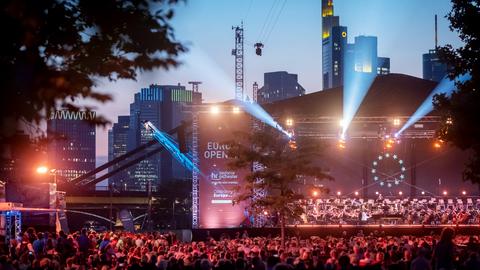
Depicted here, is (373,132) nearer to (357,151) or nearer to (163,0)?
(357,151)

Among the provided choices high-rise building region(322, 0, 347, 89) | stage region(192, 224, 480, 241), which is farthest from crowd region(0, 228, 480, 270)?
high-rise building region(322, 0, 347, 89)

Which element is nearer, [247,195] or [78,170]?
[247,195]

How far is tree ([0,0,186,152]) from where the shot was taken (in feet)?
25.7

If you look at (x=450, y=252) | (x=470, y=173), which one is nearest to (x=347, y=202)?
(x=470, y=173)

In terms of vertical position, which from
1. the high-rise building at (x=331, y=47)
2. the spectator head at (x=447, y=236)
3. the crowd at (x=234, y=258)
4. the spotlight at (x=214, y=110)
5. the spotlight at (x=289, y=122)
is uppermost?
the high-rise building at (x=331, y=47)

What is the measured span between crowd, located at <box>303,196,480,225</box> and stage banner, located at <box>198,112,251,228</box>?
6.93 m

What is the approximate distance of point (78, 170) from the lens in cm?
18712

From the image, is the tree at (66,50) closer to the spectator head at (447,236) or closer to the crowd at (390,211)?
the spectator head at (447,236)

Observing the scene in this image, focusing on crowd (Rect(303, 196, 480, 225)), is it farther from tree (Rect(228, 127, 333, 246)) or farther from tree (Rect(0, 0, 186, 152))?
tree (Rect(0, 0, 186, 152))

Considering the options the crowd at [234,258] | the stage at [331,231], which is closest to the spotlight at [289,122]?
the stage at [331,231]

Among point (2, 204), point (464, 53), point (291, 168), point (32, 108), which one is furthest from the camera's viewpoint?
point (291, 168)

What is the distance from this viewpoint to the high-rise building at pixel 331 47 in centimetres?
18362

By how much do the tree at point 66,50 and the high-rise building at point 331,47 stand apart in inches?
6767

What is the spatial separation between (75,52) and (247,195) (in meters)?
17.9
